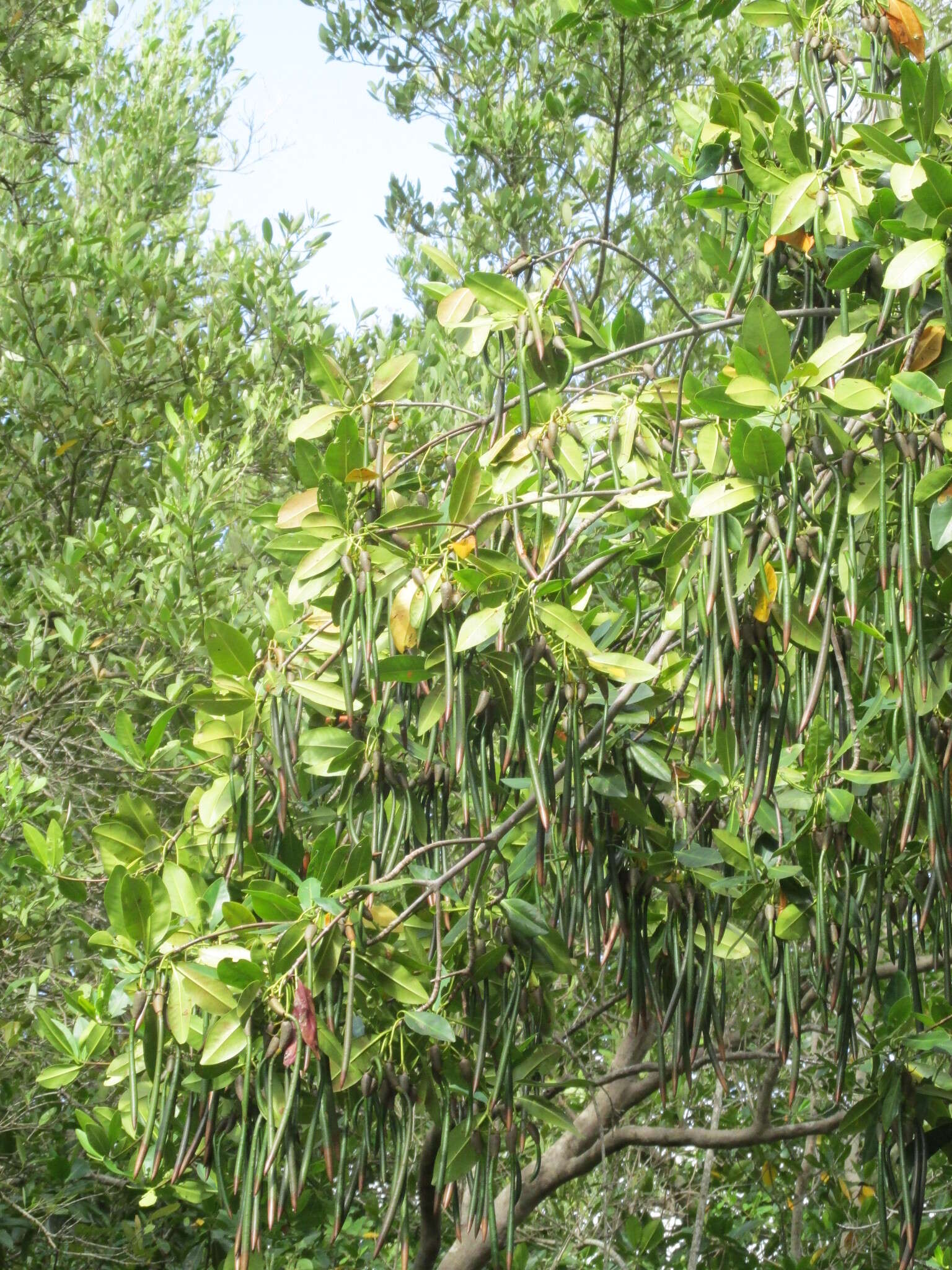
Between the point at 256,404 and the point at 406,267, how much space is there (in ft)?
5.40

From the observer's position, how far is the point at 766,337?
1.48 meters

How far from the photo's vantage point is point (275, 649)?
6.45 feet

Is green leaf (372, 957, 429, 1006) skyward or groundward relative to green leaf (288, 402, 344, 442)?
groundward

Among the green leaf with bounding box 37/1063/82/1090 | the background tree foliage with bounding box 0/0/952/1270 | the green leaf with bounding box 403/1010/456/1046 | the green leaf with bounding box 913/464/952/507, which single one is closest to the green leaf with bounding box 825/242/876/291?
the background tree foliage with bounding box 0/0/952/1270

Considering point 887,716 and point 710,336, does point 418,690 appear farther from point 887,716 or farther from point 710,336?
point 710,336

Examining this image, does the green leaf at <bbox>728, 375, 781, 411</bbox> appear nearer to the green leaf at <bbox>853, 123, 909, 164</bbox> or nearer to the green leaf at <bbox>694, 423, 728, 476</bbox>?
the green leaf at <bbox>694, 423, 728, 476</bbox>

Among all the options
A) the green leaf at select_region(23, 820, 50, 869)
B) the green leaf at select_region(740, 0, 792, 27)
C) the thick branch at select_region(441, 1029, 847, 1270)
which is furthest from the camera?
the thick branch at select_region(441, 1029, 847, 1270)

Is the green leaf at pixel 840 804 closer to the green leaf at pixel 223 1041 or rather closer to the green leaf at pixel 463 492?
the green leaf at pixel 463 492

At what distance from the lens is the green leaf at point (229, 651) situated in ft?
6.27

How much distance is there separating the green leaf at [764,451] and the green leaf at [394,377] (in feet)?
2.34

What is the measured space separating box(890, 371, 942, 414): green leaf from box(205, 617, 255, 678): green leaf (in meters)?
0.96

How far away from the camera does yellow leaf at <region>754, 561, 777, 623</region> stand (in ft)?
5.08

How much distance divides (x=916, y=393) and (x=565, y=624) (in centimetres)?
50

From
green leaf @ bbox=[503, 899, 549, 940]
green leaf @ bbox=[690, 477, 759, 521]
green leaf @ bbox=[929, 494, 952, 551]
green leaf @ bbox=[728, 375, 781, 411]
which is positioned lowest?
green leaf @ bbox=[503, 899, 549, 940]
